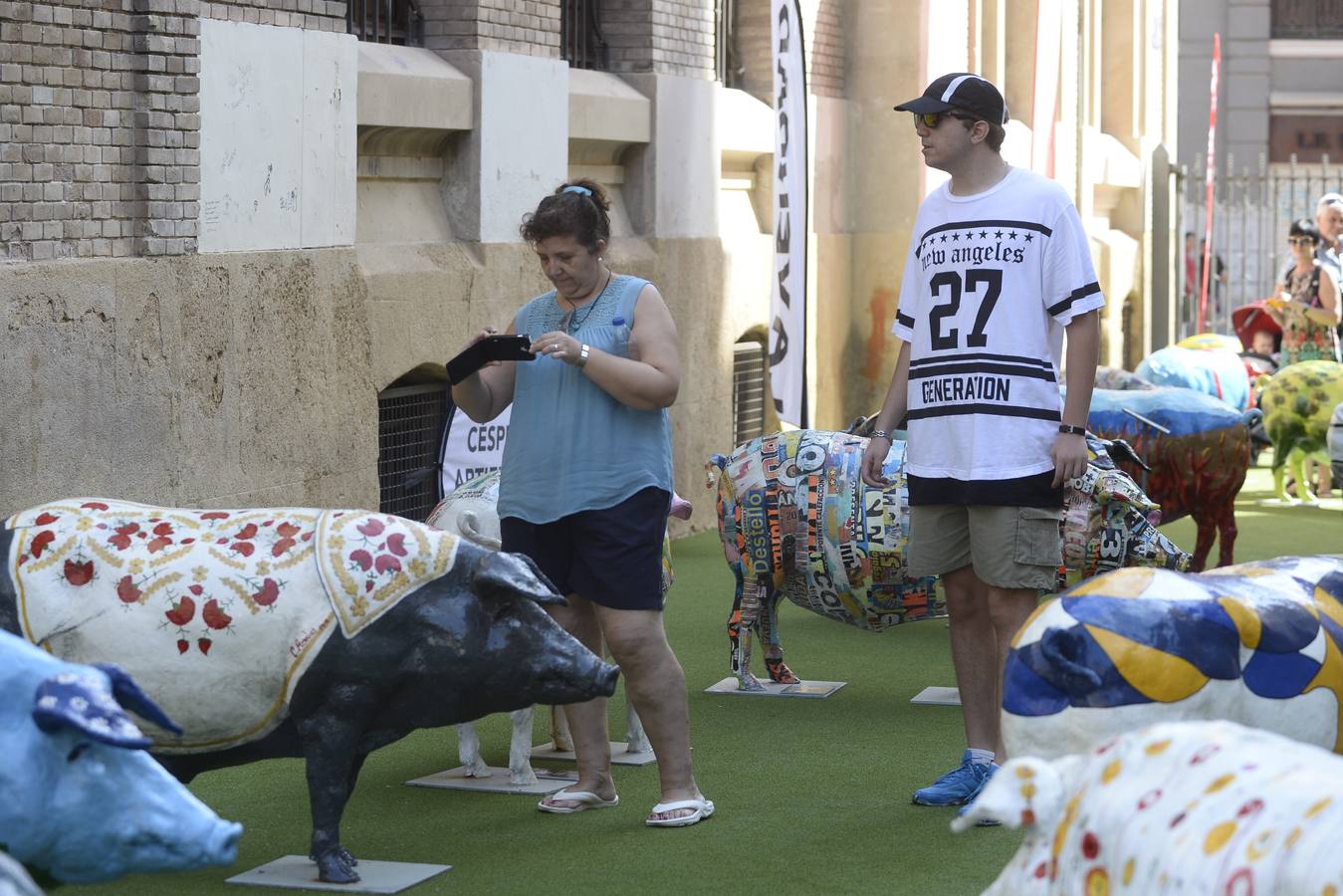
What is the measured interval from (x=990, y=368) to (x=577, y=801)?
68.8 inches

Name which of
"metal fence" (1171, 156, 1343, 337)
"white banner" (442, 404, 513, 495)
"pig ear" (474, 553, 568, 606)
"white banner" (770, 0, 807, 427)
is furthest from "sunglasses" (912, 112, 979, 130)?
"metal fence" (1171, 156, 1343, 337)

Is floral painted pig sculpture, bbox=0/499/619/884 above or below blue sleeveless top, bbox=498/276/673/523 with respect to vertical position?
below

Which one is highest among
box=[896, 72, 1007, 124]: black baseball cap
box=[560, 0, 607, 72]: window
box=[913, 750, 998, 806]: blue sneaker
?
box=[560, 0, 607, 72]: window

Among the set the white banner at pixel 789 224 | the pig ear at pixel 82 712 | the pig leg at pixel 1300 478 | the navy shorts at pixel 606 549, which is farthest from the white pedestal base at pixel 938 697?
the pig leg at pixel 1300 478

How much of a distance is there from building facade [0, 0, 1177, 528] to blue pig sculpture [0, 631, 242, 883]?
4257mm

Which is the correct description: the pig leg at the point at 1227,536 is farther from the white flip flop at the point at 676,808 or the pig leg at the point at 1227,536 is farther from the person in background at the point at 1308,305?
the white flip flop at the point at 676,808

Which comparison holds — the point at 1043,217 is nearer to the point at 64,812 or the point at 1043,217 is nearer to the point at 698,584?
the point at 64,812

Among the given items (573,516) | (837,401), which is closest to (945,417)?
(573,516)

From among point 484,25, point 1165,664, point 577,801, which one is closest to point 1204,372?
point 484,25

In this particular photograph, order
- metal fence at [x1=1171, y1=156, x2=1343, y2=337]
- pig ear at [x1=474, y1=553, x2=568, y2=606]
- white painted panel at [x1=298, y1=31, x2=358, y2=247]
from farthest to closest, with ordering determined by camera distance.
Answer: metal fence at [x1=1171, y1=156, x2=1343, y2=337], white painted panel at [x1=298, y1=31, x2=358, y2=247], pig ear at [x1=474, y1=553, x2=568, y2=606]

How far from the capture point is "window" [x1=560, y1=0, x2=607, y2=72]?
12.5m

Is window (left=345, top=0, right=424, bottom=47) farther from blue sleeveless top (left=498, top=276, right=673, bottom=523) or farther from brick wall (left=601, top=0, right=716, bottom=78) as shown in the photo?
blue sleeveless top (left=498, top=276, right=673, bottom=523)

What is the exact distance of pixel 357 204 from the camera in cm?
1002

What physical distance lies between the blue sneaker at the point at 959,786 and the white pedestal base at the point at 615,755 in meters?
1.04
